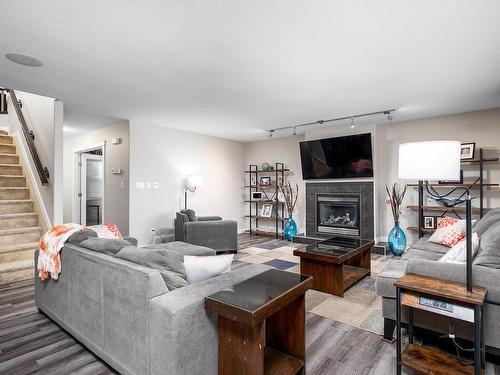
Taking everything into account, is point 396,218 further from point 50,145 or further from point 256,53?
point 50,145

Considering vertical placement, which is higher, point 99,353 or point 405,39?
point 405,39

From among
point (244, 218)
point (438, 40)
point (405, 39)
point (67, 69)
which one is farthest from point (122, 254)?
point (244, 218)

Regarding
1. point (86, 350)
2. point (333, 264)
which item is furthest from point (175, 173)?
point (86, 350)

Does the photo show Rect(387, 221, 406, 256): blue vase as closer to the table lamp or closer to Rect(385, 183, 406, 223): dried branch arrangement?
Rect(385, 183, 406, 223): dried branch arrangement

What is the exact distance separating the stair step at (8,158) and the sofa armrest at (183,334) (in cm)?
535

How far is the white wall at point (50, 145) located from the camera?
3.96 m

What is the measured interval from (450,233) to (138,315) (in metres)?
3.56

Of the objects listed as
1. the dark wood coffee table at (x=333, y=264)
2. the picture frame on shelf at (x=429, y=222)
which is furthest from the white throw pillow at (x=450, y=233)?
the picture frame on shelf at (x=429, y=222)

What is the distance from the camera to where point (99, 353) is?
6.01ft

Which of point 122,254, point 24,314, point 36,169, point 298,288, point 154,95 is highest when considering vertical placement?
point 154,95

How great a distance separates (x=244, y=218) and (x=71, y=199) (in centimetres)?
421

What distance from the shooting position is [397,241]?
4.75 metres

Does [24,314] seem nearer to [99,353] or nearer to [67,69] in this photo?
[99,353]

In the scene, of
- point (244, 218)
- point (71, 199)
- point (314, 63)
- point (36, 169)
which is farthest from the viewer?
point (244, 218)
